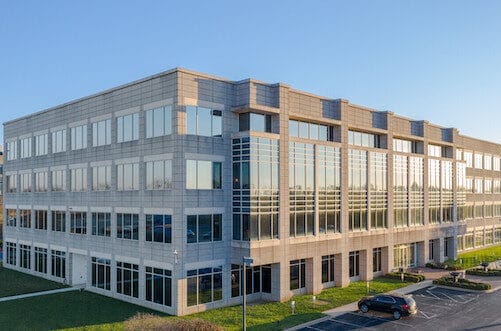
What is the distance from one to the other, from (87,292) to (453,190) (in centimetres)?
4253

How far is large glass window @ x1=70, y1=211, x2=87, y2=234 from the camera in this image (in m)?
41.4

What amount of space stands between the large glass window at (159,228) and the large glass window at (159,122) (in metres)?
5.98

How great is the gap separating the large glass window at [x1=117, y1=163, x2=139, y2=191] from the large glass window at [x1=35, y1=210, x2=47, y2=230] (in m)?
14.6

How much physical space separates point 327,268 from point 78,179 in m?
23.6

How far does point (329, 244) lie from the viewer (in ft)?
129

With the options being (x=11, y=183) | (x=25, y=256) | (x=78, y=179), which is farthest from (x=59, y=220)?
(x=11, y=183)

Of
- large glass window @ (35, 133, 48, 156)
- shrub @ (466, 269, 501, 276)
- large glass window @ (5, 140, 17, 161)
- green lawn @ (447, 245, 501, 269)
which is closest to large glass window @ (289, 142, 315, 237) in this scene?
shrub @ (466, 269, 501, 276)

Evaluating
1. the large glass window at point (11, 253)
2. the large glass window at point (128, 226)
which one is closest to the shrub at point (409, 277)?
the large glass window at point (128, 226)

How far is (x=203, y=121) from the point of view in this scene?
33.4 m

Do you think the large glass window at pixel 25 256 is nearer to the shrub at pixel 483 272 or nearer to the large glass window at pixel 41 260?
the large glass window at pixel 41 260

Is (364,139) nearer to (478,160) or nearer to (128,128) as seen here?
(128,128)

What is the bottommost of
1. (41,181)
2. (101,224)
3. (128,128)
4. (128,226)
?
(101,224)

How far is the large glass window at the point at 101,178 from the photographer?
3866cm

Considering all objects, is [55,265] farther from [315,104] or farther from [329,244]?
[315,104]
